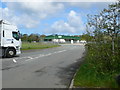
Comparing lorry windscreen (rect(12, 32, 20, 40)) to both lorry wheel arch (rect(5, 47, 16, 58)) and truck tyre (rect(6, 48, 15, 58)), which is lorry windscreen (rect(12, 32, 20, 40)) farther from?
truck tyre (rect(6, 48, 15, 58))

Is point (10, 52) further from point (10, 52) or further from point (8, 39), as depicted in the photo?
point (8, 39)

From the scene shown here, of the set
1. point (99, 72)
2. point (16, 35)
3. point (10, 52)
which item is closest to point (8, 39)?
point (16, 35)

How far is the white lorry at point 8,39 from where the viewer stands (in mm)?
19094

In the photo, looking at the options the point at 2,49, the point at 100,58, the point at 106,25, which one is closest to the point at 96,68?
the point at 100,58

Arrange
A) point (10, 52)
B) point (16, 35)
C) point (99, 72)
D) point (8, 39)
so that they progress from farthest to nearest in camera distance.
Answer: point (16, 35), point (10, 52), point (8, 39), point (99, 72)

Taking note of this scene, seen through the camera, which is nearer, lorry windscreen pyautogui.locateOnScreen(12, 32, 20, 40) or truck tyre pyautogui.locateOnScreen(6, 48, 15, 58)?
truck tyre pyautogui.locateOnScreen(6, 48, 15, 58)

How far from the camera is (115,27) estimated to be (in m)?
7.58

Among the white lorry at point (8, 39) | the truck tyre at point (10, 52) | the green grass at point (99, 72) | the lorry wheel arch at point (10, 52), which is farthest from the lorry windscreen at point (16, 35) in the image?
the green grass at point (99, 72)

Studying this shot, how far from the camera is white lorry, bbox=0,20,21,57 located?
1909cm

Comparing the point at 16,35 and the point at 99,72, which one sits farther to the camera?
the point at 16,35

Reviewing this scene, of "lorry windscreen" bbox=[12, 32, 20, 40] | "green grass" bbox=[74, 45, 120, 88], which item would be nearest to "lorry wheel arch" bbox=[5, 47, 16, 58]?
"lorry windscreen" bbox=[12, 32, 20, 40]

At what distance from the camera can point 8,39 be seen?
64.1ft

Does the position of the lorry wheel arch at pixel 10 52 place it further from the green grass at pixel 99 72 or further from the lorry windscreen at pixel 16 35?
the green grass at pixel 99 72

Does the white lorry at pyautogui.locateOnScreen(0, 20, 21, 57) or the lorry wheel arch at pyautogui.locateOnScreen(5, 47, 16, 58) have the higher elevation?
the white lorry at pyautogui.locateOnScreen(0, 20, 21, 57)
